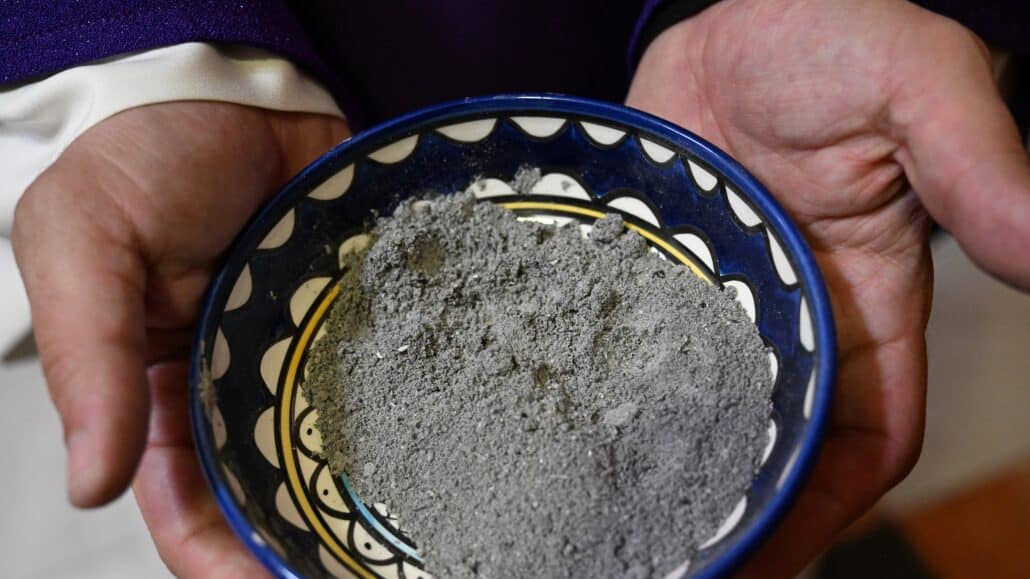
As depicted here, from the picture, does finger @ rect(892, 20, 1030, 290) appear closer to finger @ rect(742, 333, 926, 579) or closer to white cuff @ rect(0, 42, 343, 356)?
finger @ rect(742, 333, 926, 579)

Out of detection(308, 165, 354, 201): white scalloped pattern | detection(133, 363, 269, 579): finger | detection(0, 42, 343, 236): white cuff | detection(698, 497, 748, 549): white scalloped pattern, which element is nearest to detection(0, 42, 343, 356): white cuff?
detection(0, 42, 343, 236): white cuff

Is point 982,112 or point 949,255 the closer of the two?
point 982,112

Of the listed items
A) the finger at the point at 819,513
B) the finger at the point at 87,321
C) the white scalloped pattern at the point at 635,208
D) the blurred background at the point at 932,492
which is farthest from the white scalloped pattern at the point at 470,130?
the blurred background at the point at 932,492

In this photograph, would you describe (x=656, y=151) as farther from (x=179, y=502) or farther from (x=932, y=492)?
(x=932, y=492)

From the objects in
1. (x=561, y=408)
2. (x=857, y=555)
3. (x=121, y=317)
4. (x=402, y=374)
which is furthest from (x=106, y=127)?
(x=857, y=555)

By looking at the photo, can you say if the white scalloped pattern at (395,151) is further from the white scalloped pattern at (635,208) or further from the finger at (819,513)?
the finger at (819,513)

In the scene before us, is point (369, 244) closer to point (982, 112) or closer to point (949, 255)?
point (982, 112)
